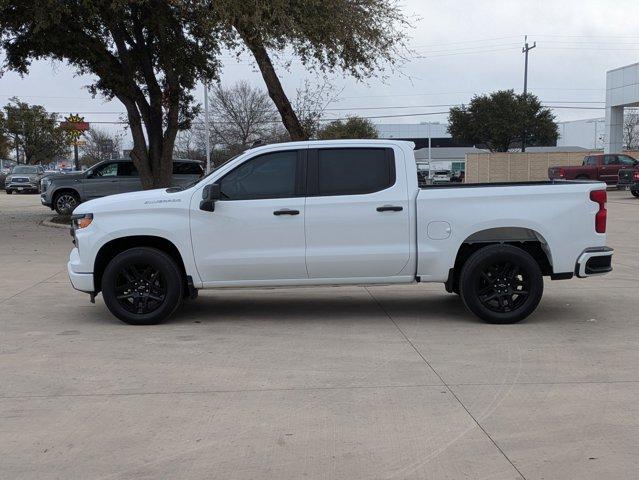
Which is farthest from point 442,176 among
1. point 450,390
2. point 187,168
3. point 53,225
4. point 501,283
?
point 450,390

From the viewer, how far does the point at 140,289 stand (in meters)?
7.64

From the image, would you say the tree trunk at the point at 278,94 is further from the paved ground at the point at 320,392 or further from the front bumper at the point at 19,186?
the front bumper at the point at 19,186

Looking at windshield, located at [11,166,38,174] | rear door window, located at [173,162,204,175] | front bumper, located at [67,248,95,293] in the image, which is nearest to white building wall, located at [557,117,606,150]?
windshield, located at [11,166,38,174]

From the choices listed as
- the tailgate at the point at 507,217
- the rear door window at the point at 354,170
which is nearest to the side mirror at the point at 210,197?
the rear door window at the point at 354,170

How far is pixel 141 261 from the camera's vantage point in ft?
24.6

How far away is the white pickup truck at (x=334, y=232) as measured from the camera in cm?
740

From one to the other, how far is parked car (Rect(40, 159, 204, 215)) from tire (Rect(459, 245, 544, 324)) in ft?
50.3

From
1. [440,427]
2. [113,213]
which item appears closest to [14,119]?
[113,213]

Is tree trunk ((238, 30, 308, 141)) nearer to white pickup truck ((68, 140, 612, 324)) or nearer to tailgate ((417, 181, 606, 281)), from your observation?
white pickup truck ((68, 140, 612, 324))

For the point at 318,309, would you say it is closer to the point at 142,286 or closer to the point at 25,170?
the point at 142,286

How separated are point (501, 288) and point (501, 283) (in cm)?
6

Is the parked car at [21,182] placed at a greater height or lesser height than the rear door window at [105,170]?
lesser

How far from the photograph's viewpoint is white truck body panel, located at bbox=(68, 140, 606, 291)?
24.2ft

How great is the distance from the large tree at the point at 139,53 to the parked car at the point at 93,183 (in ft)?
7.91
